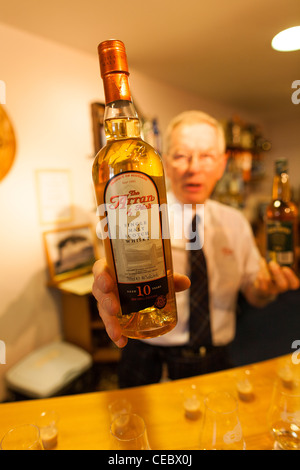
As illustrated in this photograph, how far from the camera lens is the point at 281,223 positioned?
0.66 meters

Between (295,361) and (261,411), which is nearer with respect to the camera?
(261,411)

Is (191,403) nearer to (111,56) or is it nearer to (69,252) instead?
(111,56)

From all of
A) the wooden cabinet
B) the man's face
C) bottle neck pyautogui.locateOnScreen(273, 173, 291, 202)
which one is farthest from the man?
the wooden cabinet

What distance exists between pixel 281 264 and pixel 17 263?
0.66 m

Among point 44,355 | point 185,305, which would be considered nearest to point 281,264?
point 185,305

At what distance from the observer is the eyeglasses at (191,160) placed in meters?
0.69

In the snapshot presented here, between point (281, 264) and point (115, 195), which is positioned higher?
point (115, 195)

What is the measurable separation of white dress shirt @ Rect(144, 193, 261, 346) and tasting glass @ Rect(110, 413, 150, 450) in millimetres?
473

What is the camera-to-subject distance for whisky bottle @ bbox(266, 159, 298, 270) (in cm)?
66

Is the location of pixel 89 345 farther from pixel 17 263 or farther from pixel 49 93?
pixel 49 93

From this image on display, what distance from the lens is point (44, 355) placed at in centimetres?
151

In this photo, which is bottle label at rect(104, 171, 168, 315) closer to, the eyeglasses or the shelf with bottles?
the eyeglasses

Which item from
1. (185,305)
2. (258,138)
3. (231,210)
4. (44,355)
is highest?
(258,138)

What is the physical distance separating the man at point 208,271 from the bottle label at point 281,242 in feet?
0.11
